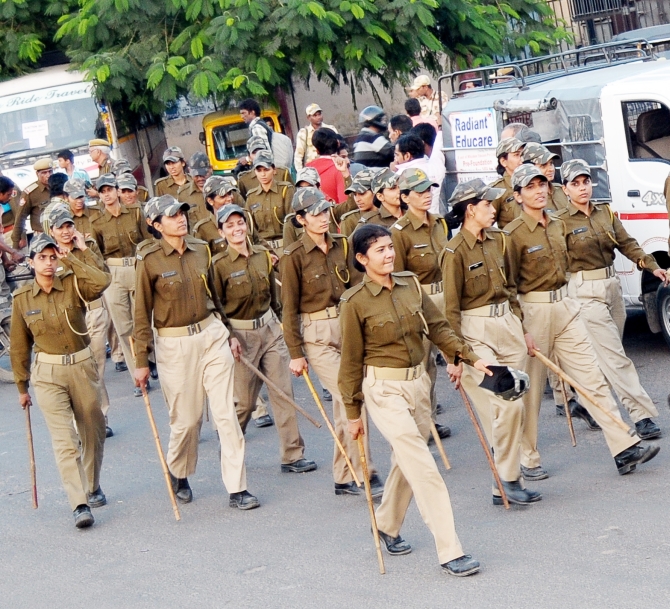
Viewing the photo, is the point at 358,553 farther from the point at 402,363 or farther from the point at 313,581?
the point at 402,363

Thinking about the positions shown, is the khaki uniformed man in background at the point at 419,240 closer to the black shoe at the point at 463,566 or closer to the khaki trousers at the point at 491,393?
the khaki trousers at the point at 491,393

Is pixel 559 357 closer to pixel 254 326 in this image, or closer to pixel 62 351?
pixel 254 326

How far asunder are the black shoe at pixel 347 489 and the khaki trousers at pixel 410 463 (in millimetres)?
1289

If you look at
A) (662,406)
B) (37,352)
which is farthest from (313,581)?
(662,406)

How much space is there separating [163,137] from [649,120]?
14333mm

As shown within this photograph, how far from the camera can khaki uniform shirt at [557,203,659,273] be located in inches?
345

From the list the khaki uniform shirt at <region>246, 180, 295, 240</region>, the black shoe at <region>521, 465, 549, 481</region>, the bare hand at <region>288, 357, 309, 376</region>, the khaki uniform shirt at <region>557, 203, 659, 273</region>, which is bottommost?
the black shoe at <region>521, 465, 549, 481</region>

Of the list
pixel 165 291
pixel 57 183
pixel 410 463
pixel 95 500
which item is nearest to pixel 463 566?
pixel 410 463

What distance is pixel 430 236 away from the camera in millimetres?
8961

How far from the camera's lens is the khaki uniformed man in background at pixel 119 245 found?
12.1 m

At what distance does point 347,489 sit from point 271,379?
3.95 feet

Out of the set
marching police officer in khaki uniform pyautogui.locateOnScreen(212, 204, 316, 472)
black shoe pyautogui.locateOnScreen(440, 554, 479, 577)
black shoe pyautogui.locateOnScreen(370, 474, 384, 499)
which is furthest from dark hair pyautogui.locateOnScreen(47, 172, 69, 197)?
black shoe pyautogui.locateOnScreen(440, 554, 479, 577)

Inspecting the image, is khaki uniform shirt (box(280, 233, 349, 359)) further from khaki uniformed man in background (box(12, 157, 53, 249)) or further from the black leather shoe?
khaki uniformed man in background (box(12, 157, 53, 249))

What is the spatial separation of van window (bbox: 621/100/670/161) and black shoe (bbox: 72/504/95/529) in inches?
205
